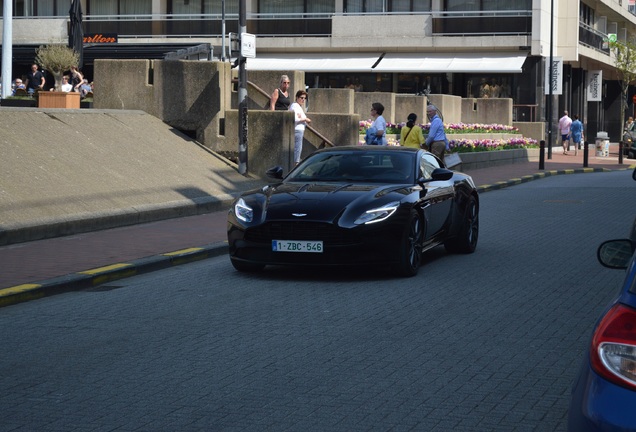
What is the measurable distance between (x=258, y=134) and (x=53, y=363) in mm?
15047

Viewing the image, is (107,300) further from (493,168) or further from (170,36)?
(170,36)

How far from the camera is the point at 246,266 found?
39.2 feet

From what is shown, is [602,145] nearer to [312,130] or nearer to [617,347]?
[312,130]

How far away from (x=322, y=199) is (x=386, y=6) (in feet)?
150

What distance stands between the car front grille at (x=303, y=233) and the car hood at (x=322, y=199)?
8cm

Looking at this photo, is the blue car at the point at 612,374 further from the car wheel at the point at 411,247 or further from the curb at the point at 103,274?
the car wheel at the point at 411,247

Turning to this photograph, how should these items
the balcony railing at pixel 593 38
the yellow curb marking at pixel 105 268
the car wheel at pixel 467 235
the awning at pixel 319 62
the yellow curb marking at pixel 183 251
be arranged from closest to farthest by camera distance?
1. the yellow curb marking at pixel 105 268
2. the yellow curb marking at pixel 183 251
3. the car wheel at pixel 467 235
4. the awning at pixel 319 62
5. the balcony railing at pixel 593 38

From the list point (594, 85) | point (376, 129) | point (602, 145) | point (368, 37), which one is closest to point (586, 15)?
point (594, 85)

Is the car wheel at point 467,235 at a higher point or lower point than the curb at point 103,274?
higher

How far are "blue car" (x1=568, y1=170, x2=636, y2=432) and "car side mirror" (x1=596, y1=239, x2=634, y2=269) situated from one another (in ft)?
2.81

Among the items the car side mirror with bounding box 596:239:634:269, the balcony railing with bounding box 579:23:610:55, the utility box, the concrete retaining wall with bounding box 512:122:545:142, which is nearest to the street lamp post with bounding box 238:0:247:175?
the car side mirror with bounding box 596:239:634:269

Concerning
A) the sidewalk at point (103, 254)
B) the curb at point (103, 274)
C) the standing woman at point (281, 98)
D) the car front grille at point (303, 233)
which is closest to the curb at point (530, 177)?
the standing woman at point (281, 98)

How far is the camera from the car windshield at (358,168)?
12531 mm

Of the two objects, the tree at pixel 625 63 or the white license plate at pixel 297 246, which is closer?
the white license plate at pixel 297 246
